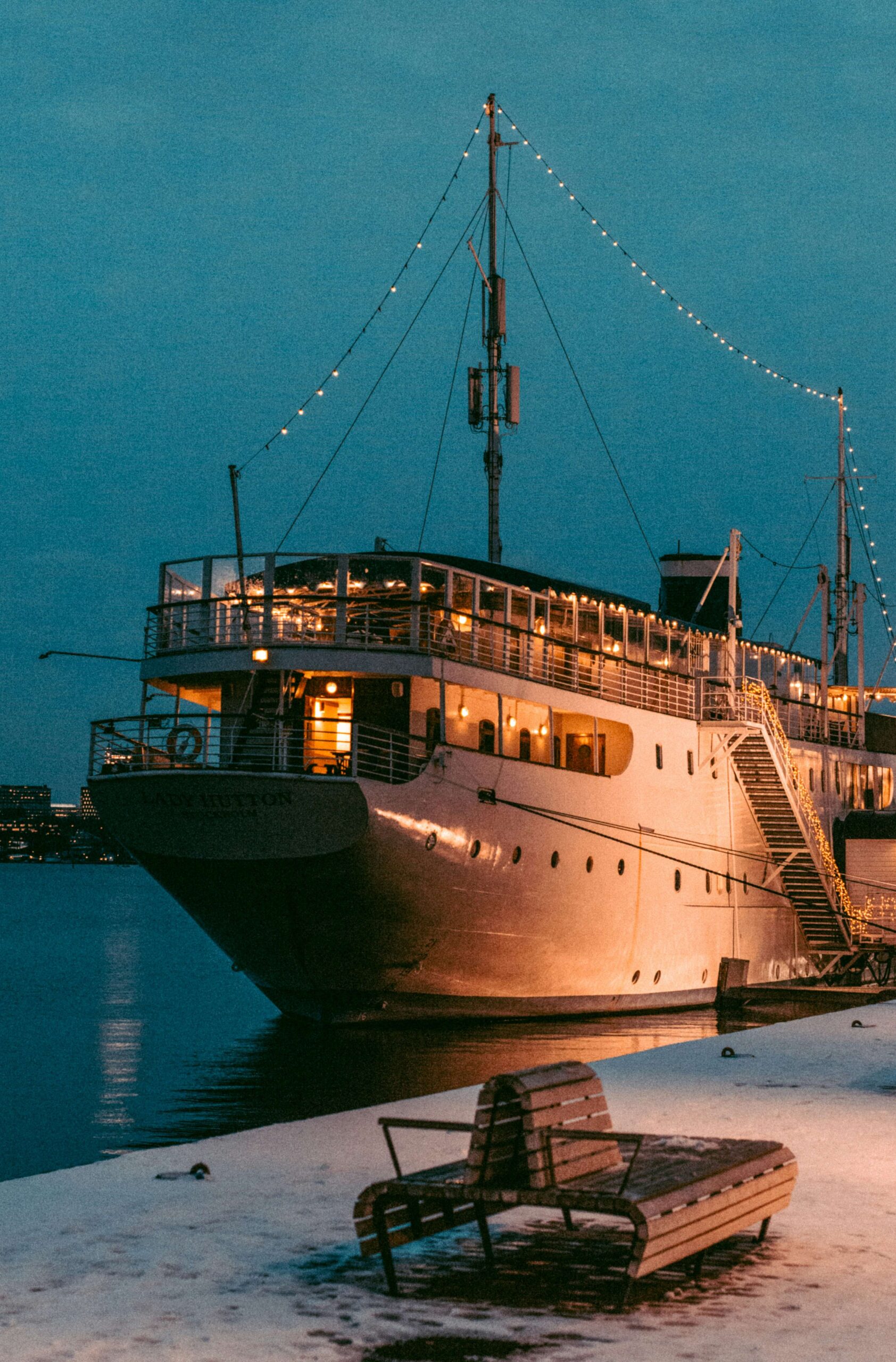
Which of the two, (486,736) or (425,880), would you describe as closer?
(425,880)

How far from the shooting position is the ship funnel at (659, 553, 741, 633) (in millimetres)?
42500

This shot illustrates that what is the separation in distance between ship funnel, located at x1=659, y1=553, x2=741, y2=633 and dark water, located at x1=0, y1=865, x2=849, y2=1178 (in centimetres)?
1230

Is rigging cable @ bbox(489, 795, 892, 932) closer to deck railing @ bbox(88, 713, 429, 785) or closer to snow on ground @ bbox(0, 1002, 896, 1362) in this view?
deck railing @ bbox(88, 713, 429, 785)

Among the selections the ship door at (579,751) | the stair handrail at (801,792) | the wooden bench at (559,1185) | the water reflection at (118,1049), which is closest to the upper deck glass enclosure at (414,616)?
the ship door at (579,751)

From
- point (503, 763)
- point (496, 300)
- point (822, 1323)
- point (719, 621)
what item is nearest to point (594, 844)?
point (503, 763)

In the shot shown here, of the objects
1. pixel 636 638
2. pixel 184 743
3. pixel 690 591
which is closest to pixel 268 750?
pixel 184 743

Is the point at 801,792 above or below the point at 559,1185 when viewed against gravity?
above

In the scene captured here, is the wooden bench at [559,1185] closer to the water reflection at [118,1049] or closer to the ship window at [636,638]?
the water reflection at [118,1049]

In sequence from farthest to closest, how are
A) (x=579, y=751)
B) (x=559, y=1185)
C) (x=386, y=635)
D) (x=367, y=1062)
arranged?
(x=579, y=751), (x=386, y=635), (x=367, y=1062), (x=559, y=1185)

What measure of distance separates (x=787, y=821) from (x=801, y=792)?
1.16 m

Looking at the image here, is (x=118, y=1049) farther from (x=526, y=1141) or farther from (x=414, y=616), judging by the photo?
(x=526, y=1141)

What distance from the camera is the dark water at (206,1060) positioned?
19016 millimetres

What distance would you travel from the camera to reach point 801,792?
34.9 m

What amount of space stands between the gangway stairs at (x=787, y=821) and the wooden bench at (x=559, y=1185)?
82.0 ft
